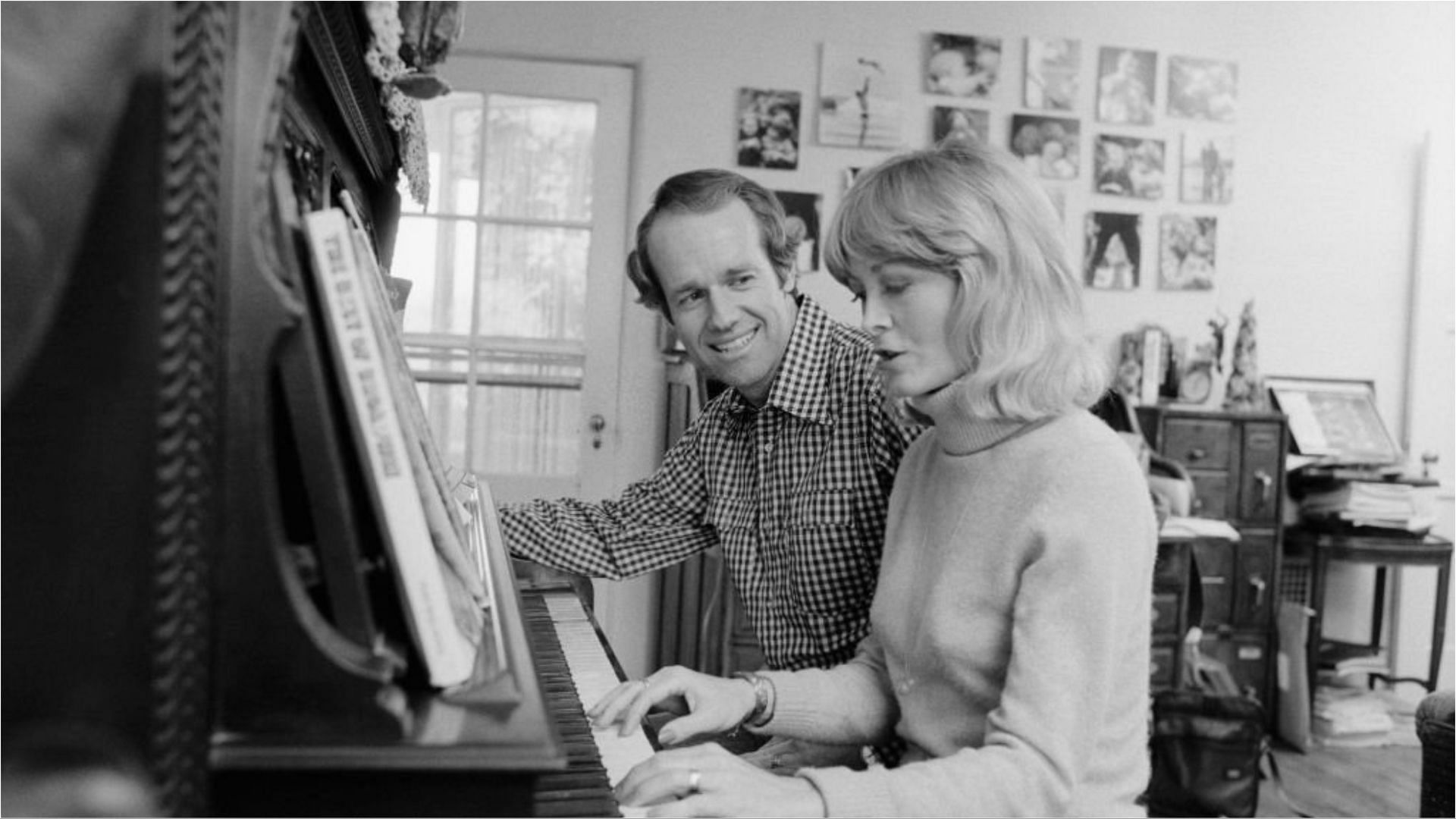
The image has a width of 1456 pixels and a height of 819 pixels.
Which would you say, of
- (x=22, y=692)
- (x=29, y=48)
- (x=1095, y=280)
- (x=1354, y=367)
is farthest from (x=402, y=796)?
(x=1354, y=367)

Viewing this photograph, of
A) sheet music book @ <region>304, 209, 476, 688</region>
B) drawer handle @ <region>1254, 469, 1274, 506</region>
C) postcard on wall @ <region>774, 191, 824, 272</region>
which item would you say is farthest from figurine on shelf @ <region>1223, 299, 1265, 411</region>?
sheet music book @ <region>304, 209, 476, 688</region>

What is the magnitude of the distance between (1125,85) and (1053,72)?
0.32 metres

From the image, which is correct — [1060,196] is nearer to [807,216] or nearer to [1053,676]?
[807,216]

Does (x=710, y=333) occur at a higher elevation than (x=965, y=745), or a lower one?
higher

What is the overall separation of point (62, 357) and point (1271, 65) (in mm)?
5123

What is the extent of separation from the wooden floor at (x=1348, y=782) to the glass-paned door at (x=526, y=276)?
103 inches

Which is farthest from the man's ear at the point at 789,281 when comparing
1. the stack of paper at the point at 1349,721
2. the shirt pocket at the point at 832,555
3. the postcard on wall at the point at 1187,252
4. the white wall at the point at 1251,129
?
the stack of paper at the point at 1349,721

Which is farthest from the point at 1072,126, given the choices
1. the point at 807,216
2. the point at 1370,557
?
the point at 1370,557

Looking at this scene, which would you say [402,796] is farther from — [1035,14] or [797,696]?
[1035,14]

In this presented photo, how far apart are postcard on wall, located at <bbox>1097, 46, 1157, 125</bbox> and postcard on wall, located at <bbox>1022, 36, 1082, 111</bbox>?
4.5 inches

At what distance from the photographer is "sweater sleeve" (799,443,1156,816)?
1.07 meters

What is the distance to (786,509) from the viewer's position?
168 centimetres

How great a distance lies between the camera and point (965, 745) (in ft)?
4.11

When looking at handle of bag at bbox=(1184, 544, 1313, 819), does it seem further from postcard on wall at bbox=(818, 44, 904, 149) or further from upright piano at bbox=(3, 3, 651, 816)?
upright piano at bbox=(3, 3, 651, 816)
